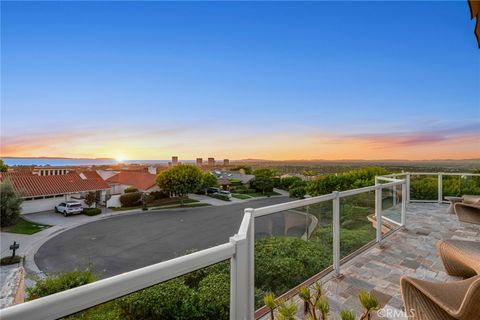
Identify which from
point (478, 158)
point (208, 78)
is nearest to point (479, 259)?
point (478, 158)

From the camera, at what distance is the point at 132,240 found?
1709cm

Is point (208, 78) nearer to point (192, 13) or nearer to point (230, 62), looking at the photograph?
point (230, 62)

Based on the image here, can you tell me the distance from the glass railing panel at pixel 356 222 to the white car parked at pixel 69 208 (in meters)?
25.8

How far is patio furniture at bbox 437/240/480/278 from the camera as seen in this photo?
2366mm

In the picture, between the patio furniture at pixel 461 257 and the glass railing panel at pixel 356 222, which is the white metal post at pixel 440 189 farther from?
the patio furniture at pixel 461 257

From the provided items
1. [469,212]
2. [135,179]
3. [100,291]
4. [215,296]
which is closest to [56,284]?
[215,296]

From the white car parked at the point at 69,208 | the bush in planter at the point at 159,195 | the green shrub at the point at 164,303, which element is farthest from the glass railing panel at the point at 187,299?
the bush in planter at the point at 159,195

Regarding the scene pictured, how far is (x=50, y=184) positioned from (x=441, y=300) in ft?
104

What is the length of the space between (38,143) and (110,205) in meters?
9.71

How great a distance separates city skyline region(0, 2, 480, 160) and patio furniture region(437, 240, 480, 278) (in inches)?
157

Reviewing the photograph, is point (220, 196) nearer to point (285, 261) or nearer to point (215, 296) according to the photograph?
point (285, 261)

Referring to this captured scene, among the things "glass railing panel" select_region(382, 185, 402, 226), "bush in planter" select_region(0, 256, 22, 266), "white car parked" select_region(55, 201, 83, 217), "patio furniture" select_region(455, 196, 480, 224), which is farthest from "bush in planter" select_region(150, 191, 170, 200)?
"patio furniture" select_region(455, 196, 480, 224)

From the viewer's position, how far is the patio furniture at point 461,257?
2366mm

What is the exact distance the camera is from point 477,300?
1.40m
